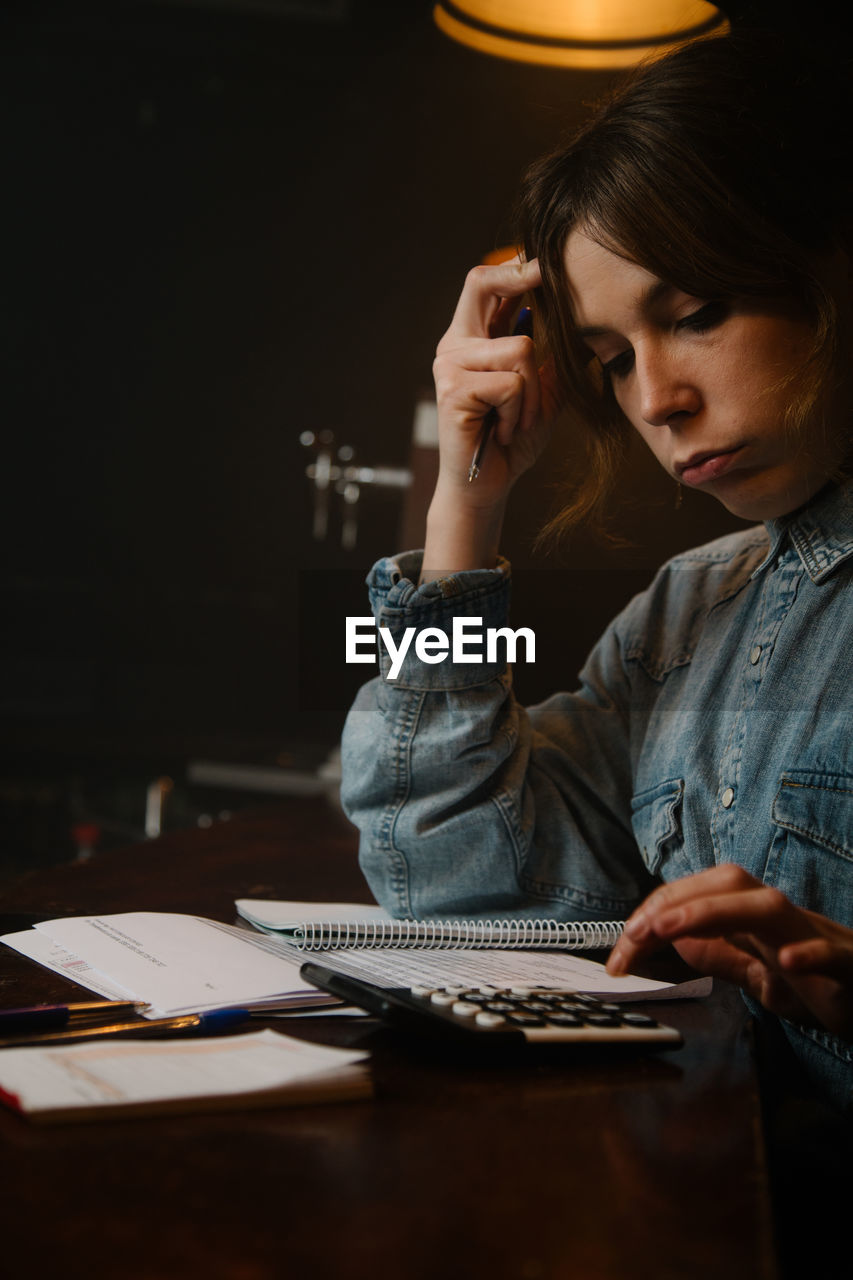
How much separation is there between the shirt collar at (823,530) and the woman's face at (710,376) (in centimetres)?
2

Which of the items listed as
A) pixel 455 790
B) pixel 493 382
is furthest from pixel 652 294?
pixel 455 790

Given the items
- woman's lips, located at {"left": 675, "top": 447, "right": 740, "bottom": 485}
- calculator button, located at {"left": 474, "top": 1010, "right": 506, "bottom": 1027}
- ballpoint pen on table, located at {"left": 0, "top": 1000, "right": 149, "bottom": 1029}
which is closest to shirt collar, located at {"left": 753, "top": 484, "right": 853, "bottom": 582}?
woman's lips, located at {"left": 675, "top": 447, "right": 740, "bottom": 485}

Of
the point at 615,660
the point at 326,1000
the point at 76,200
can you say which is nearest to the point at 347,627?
the point at 615,660

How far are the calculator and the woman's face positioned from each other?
47 centimetres

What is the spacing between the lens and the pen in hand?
100 centimetres

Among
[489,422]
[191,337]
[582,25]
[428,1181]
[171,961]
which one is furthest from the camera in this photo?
[191,337]

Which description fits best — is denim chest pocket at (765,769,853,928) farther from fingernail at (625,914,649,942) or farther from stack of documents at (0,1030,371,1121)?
stack of documents at (0,1030,371,1121)

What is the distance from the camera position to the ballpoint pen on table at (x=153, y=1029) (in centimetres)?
53

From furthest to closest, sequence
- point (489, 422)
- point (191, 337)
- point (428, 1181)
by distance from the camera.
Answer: point (191, 337) < point (489, 422) < point (428, 1181)

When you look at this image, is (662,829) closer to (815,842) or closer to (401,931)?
(815,842)

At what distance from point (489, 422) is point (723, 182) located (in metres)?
0.29

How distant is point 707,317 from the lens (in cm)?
85

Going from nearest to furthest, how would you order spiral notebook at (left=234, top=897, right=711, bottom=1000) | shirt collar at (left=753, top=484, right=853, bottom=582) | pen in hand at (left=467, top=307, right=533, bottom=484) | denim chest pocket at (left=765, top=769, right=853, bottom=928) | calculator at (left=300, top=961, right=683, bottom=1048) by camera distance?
calculator at (left=300, top=961, right=683, bottom=1048)
spiral notebook at (left=234, top=897, right=711, bottom=1000)
denim chest pocket at (left=765, top=769, right=853, bottom=928)
shirt collar at (left=753, top=484, right=853, bottom=582)
pen in hand at (left=467, top=307, right=533, bottom=484)

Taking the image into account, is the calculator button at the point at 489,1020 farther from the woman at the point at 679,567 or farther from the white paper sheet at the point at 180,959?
the woman at the point at 679,567
